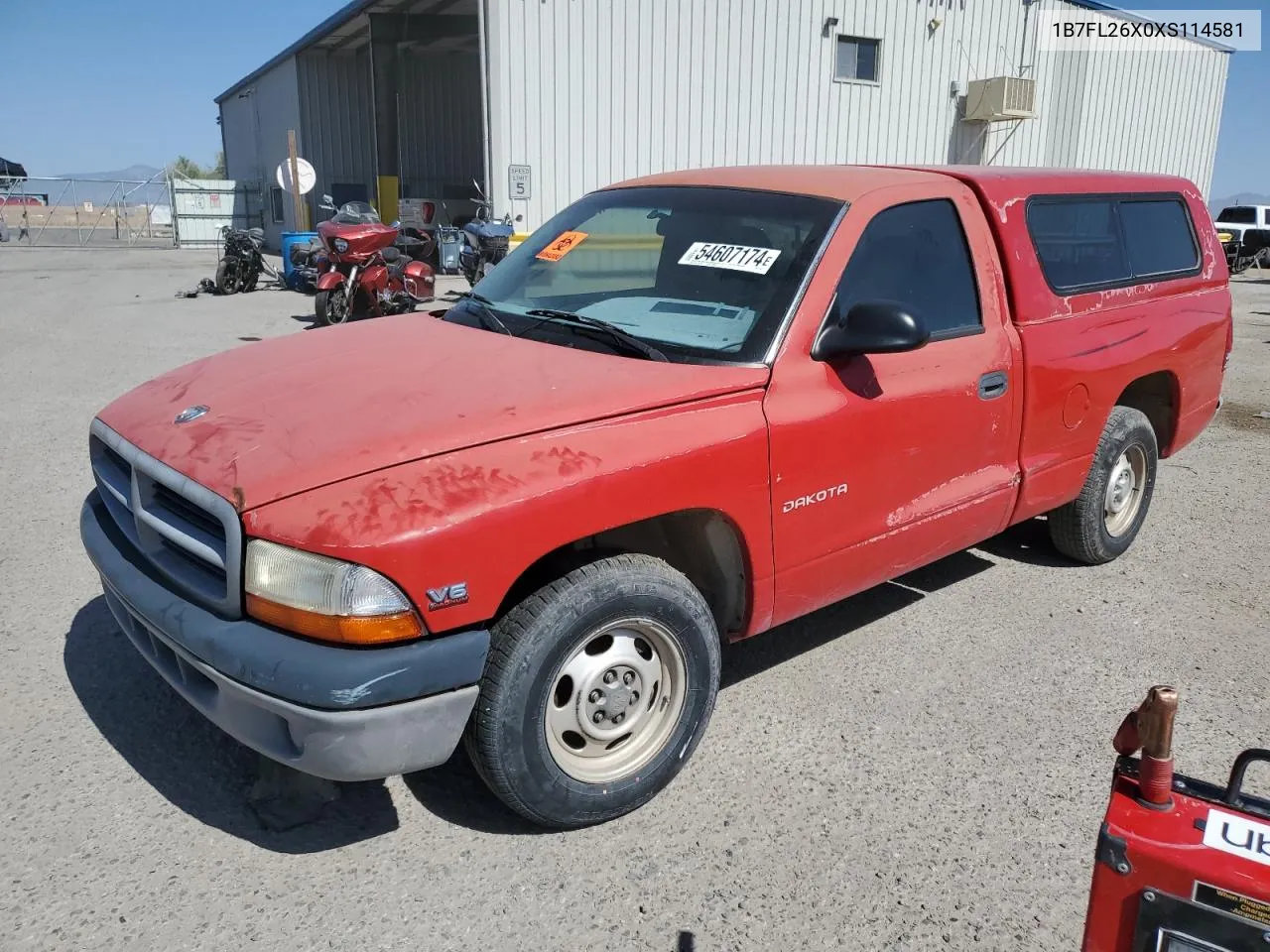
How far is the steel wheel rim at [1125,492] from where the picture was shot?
4.82 meters

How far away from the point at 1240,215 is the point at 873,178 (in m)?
31.8

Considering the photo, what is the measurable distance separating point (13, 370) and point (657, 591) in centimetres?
873

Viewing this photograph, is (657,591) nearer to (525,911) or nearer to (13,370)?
(525,911)

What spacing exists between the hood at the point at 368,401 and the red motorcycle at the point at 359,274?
28.7 ft

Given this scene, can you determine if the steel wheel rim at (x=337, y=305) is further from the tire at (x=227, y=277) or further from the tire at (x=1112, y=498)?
the tire at (x=1112, y=498)

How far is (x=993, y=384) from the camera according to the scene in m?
3.70

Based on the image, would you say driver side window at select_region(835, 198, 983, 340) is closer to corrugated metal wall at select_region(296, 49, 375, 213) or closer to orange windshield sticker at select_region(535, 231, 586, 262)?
orange windshield sticker at select_region(535, 231, 586, 262)

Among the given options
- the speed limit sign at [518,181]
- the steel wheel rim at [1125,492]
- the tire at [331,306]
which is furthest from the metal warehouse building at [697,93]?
the steel wheel rim at [1125,492]

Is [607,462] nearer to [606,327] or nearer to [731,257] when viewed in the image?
[606,327]

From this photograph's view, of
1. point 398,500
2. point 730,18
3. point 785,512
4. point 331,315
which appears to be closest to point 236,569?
point 398,500

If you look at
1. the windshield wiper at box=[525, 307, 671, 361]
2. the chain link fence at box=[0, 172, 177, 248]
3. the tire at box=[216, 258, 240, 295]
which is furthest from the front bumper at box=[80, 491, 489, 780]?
the chain link fence at box=[0, 172, 177, 248]

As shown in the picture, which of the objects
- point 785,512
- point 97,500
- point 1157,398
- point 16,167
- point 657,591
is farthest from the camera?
point 16,167

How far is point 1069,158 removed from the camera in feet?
74.9

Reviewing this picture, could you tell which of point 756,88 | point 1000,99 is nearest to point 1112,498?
point 756,88
